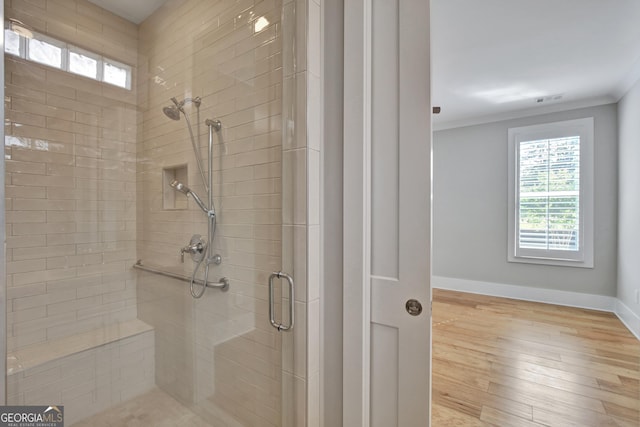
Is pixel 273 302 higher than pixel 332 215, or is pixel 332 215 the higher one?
pixel 332 215

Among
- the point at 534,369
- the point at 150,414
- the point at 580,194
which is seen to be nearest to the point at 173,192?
the point at 150,414

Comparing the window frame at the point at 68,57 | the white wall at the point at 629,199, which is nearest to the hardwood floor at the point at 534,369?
the white wall at the point at 629,199

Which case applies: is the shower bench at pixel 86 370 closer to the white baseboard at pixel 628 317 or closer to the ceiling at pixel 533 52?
the ceiling at pixel 533 52

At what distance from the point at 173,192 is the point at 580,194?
15.4 feet

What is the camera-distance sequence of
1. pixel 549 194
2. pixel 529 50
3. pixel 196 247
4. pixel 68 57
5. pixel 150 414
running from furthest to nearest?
pixel 549 194, pixel 529 50, pixel 196 247, pixel 150 414, pixel 68 57

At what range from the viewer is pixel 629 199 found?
10.5ft

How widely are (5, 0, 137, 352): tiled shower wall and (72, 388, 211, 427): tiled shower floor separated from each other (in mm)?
378

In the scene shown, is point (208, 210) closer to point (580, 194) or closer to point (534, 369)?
point (534, 369)

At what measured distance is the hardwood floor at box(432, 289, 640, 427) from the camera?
1873 mm

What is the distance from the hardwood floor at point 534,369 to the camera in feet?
6.15

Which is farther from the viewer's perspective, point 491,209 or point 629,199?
point 491,209

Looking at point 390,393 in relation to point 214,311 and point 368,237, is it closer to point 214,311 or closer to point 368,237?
point 368,237

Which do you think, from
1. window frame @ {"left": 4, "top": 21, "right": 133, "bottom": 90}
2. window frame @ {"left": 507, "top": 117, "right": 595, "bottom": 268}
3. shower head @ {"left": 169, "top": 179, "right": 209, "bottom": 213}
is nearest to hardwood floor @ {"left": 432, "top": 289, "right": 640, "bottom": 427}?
window frame @ {"left": 507, "top": 117, "right": 595, "bottom": 268}

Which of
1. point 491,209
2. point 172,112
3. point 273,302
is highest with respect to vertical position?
point 172,112
